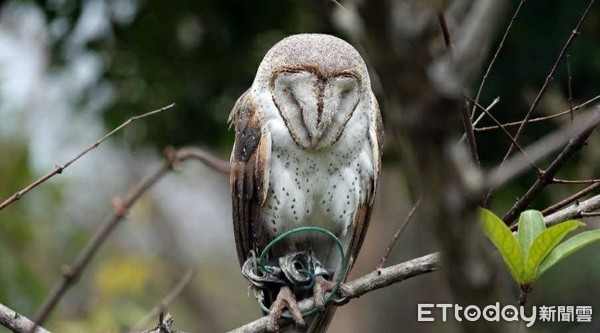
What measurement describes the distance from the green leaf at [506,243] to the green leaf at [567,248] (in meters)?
0.07

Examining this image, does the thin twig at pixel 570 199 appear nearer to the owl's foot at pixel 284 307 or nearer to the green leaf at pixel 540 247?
the green leaf at pixel 540 247

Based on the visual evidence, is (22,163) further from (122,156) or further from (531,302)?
(531,302)

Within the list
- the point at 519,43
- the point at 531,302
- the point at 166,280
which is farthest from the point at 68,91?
the point at 166,280

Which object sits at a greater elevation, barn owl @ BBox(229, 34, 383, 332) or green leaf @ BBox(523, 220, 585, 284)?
barn owl @ BBox(229, 34, 383, 332)

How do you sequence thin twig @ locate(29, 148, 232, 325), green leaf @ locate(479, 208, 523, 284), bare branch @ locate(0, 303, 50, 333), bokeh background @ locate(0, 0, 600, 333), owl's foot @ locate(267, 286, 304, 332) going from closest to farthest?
thin twig @ locate(29, 148, 232, 325)
green leaf @ locate(479, 208, 523, 284)
bare branch @ locate(0, 303, 50, 333)
owl's foot @ locate(267, 286, 304, 332)
bokeh background @ locate(0, 0, 600, 333)

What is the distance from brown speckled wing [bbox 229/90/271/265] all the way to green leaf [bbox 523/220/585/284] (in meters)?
1.07

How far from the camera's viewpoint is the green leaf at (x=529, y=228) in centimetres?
212

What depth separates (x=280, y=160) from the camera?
2941mm

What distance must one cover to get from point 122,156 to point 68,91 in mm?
2638

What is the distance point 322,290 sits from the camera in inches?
111

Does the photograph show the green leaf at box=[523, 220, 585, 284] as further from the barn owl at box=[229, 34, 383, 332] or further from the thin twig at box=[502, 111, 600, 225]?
the barn owl at box=[229, 34, 383, 332]

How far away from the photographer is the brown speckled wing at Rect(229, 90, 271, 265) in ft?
9.68

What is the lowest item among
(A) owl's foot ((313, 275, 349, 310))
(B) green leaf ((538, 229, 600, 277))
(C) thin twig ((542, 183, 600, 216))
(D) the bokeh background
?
(B) green leaf ((538, 229, 600, 277))

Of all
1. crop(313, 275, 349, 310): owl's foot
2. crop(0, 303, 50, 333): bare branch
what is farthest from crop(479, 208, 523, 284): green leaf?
crop(0, 303, 50, 333): bare branch
